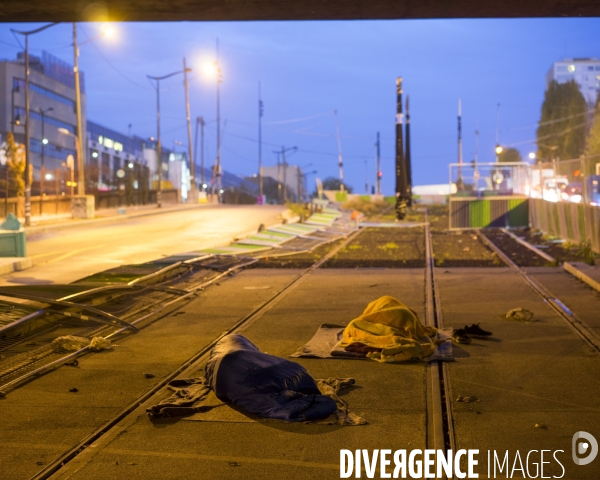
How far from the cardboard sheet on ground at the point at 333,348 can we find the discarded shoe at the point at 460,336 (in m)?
0.07

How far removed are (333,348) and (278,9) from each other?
6.53 m

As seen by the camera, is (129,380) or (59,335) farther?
(59,335)

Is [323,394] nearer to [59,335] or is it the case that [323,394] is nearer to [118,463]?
[118,463]

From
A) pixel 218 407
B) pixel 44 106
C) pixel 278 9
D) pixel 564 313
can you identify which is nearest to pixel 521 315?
pixel 564 313

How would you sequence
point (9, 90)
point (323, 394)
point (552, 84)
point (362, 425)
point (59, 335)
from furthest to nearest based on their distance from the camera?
point (552, 84)
point (9, 90)
point (59, 335)
point (323, 394)
point (362, 425)

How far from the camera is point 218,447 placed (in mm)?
5586

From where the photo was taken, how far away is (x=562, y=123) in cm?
8444

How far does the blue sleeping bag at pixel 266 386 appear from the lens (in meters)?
6.25

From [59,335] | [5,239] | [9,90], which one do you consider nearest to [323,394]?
[59,335]

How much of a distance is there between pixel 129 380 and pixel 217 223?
28484 millimetres

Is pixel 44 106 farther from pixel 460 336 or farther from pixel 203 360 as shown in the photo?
pixel 460 336

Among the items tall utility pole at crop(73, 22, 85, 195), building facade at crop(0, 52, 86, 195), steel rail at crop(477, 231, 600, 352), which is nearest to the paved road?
tall utility pole at crop(73, 22, 85, 195)

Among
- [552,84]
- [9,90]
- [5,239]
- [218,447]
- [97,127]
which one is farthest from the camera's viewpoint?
[97,127]

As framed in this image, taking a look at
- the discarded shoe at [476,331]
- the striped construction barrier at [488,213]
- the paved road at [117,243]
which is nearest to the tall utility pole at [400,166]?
the striped construction barrier at [488,213]
